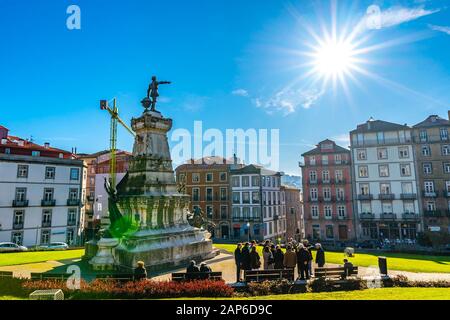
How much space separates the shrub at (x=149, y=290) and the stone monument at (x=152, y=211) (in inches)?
146

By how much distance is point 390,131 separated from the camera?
39312 millimetres

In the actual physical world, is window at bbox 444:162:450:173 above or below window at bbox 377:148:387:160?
below

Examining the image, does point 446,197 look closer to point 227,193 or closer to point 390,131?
point 390,131

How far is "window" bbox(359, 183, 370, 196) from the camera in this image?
3972cm

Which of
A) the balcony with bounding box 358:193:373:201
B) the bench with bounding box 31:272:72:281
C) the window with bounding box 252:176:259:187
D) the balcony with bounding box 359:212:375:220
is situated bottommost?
the bench with bounding box 31:272:72:281

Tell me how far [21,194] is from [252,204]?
3100 centimetres

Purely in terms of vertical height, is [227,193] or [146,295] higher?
[227,193]

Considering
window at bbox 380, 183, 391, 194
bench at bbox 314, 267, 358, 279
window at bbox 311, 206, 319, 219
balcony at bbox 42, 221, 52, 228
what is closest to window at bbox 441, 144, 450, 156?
window at bbox 380, 183, 391, 194

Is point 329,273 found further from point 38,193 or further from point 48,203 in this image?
point 38,193

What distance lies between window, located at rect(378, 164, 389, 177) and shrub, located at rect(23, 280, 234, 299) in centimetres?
3623

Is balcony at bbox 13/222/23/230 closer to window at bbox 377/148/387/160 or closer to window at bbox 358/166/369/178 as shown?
window at bbox 358/166/369/178

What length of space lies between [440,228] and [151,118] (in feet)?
124
